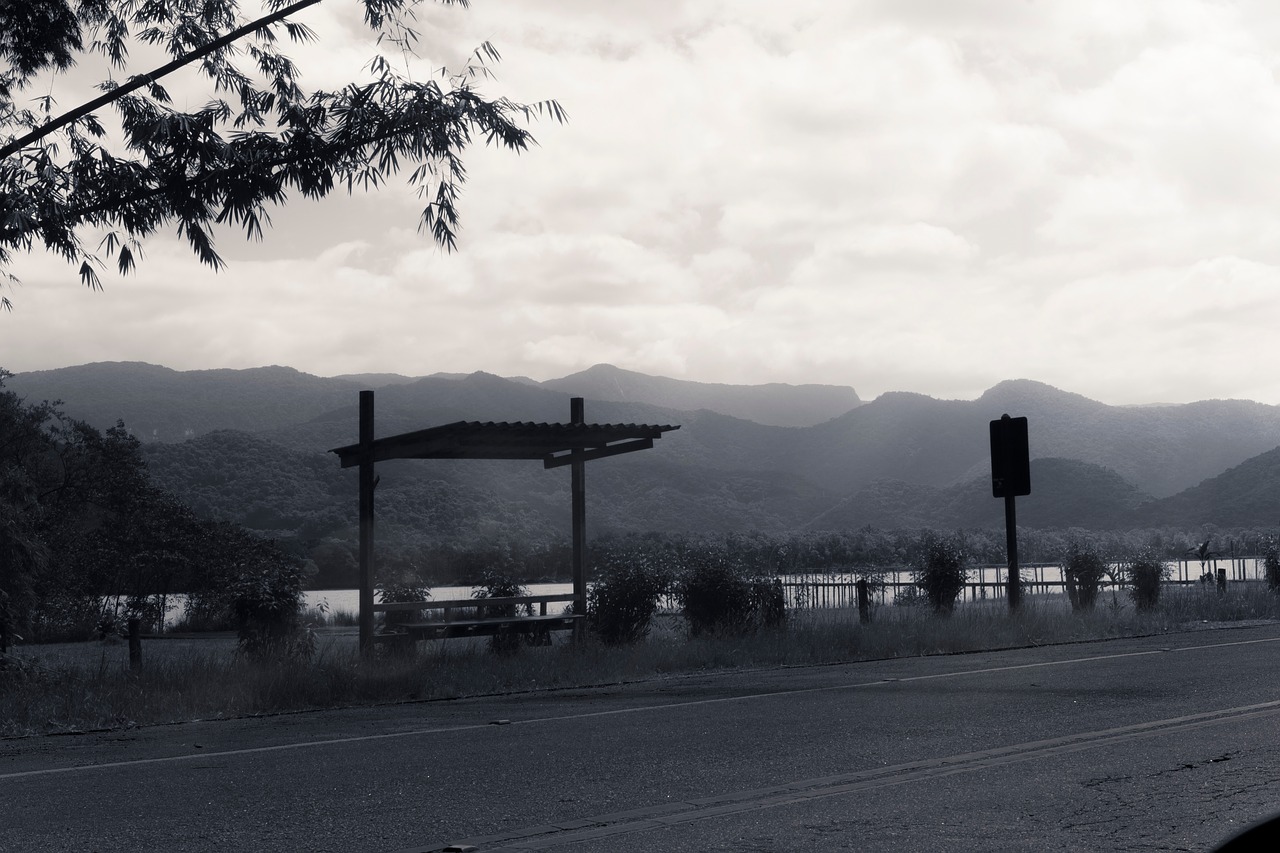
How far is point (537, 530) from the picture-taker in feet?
321

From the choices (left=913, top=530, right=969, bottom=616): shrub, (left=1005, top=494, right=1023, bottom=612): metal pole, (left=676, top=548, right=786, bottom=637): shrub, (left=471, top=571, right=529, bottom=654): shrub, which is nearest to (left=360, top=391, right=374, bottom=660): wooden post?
(left=471, top=571, right=529, bottom=654): shrub

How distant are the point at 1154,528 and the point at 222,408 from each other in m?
120

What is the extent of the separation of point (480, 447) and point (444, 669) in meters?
4.45

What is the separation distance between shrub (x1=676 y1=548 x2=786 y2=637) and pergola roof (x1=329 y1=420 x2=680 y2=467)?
2.66 metres

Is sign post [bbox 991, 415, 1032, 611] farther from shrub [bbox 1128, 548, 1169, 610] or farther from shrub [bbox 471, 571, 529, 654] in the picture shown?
shrub [bbox 471, 571, 529, 654]

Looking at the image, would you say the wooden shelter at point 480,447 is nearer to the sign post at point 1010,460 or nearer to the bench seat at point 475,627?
the bench seat at point 475,627

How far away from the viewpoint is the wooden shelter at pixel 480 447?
1644 cm

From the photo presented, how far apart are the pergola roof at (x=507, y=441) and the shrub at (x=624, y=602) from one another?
2001 mm

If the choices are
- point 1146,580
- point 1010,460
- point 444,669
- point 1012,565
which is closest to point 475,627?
point 444,669

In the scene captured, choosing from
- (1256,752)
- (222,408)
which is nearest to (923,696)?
(1256,752)

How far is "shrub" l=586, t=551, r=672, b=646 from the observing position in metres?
18.7

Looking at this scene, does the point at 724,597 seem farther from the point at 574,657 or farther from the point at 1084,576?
the point at 1084,576

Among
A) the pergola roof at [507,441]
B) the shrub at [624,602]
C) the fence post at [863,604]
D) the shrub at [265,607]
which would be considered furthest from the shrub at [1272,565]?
the shrub at [265,607]

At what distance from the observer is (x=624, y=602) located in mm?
18891
